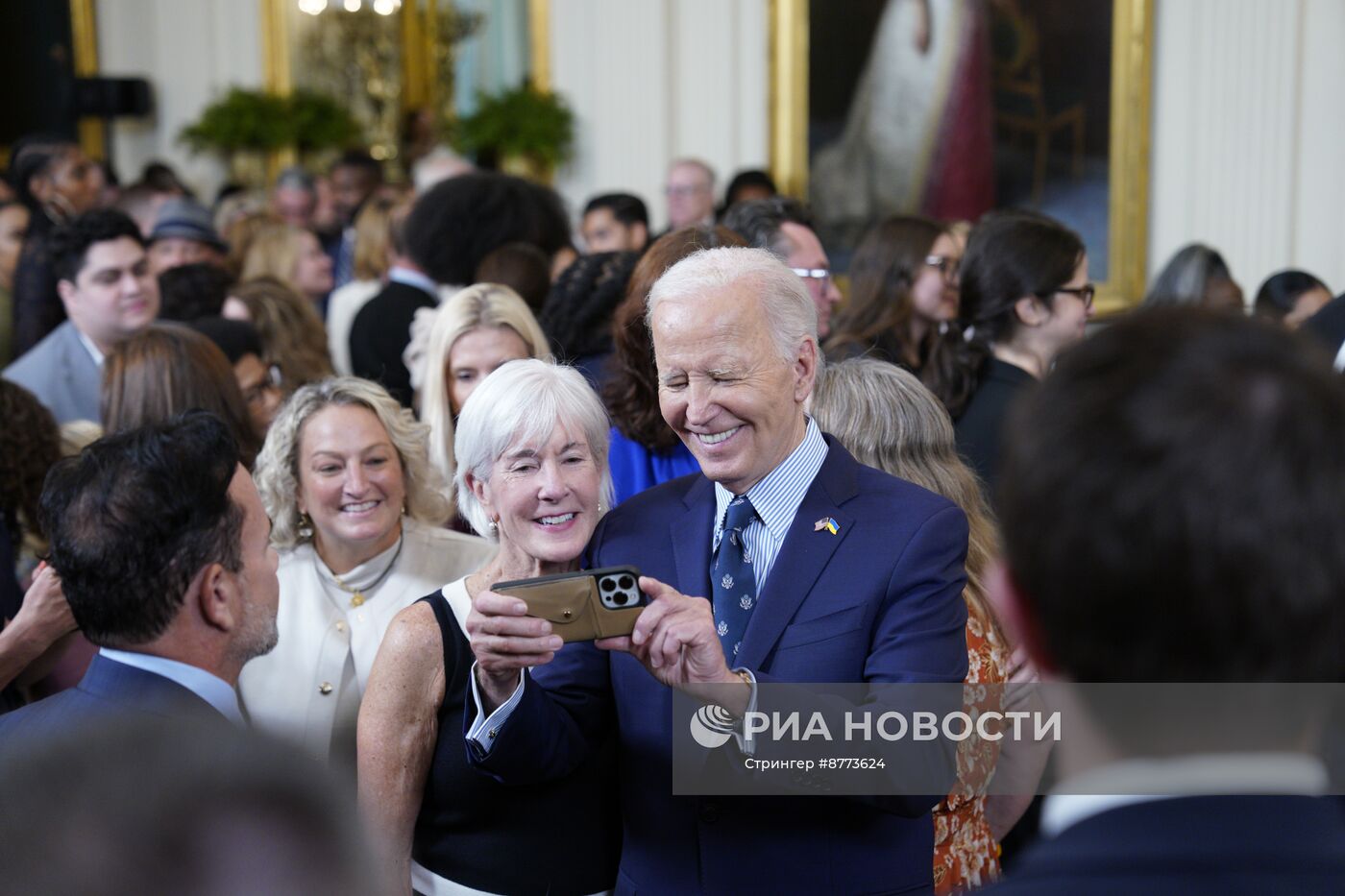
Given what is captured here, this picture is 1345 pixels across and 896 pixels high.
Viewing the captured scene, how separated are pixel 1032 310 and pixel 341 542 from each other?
86.6 inches

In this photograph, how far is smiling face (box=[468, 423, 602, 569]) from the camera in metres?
2.63

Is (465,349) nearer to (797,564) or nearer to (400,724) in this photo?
(400,724)

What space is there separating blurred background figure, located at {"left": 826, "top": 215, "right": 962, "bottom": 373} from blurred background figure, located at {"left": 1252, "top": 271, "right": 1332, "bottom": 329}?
177 centimetres

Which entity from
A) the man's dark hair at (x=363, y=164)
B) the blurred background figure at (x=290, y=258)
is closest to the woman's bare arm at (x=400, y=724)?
the blurred background figure at (x=290, y=258)

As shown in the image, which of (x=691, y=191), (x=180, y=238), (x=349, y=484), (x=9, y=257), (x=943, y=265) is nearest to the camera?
(x=349, y=484)

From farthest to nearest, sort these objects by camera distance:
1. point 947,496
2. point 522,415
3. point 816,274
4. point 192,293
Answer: point 192,293 < point 816,274 < point 947,496 < point 522,415

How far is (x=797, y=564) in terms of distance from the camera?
2.27 m

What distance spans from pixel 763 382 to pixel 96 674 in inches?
46.7

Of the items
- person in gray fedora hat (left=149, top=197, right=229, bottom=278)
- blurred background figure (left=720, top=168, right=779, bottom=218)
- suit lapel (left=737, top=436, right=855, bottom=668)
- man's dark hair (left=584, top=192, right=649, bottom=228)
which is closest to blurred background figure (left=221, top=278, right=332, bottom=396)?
person in gray fedora hat (left=149, top=197, right=229, bottom=278)

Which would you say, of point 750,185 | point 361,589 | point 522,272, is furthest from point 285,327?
point 750,185

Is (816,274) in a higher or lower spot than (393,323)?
higher

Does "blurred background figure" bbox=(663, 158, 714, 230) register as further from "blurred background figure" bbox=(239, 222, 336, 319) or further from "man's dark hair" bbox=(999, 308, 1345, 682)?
"man's dark hair" bbox=(999, 308, 1345, 682)

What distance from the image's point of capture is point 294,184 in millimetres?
9891

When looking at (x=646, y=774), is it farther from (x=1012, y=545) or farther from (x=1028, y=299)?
(x=1028, y=299)
